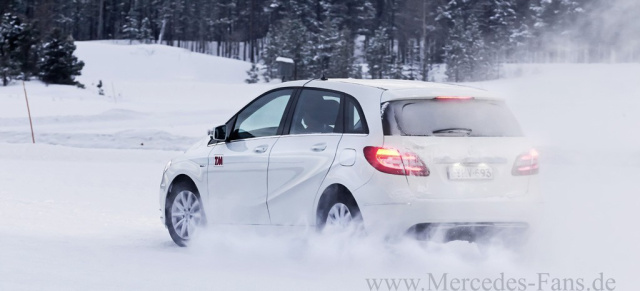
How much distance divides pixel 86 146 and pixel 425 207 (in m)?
19.0

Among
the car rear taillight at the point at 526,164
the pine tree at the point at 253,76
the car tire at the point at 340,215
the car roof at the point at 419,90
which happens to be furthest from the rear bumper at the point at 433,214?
the pine tree at the point at 253,76

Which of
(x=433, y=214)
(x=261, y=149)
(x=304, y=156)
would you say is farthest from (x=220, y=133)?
(x=433, y=214)

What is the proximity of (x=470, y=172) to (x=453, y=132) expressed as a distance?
0.32m

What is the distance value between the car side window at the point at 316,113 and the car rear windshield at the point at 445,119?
55 centimetres

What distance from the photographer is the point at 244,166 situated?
9008mm

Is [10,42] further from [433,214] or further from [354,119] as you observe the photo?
[433,214]

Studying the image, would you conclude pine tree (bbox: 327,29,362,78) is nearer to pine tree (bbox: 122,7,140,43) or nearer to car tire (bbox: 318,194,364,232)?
pine tree (bbox: 122,7,140,43)

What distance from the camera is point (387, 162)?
7559 millimetres

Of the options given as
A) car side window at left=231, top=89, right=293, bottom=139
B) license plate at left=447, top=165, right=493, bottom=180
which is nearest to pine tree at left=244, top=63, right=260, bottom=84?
car side window at left=231, top=89, right=293, bottom=139

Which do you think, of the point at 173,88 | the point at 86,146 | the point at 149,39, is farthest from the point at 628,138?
the point at 149,39

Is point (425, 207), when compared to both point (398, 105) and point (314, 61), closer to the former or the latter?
point (398, 105)

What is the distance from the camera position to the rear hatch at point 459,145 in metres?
7.61

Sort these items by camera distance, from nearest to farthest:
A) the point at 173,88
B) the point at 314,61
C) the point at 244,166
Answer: the point at 244,166 < the point at 173,88 < the point at 314,61

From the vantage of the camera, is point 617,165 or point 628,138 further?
point 628,138
